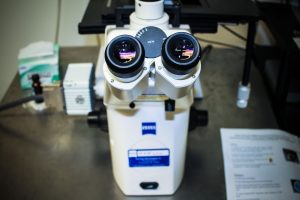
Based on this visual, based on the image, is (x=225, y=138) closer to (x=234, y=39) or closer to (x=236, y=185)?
(x=236, y=185)

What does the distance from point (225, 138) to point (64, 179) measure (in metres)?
0.46

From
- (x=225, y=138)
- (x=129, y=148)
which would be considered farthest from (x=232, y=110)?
(x=129, y=148)

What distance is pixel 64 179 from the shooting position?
3.11 feet

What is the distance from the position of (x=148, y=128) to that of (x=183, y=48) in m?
0.21

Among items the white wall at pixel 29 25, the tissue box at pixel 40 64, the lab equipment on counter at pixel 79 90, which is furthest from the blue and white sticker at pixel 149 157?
the white wall at pixel 29 25

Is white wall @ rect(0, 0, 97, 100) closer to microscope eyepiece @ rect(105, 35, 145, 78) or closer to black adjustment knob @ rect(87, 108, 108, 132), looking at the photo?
black adjustment knob @ rect(87, 108, 108, 132)

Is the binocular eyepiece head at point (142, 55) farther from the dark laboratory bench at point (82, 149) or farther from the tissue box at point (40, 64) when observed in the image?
the tissue box at point (40, 64)

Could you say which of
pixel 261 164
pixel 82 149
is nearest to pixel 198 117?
pixel 261 164

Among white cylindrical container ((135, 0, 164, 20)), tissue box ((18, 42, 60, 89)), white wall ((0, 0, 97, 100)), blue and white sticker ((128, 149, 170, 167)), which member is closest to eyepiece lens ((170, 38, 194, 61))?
white cylindrical container ((135, 0, 164, 20))

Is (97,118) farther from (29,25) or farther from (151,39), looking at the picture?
(29,25)

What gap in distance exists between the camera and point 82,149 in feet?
3.40

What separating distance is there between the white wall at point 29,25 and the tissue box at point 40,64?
15.4 inches

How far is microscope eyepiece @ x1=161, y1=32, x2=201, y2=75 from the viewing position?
0.65 meters

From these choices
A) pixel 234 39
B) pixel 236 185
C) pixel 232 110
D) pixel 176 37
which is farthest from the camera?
pixel 234 39
